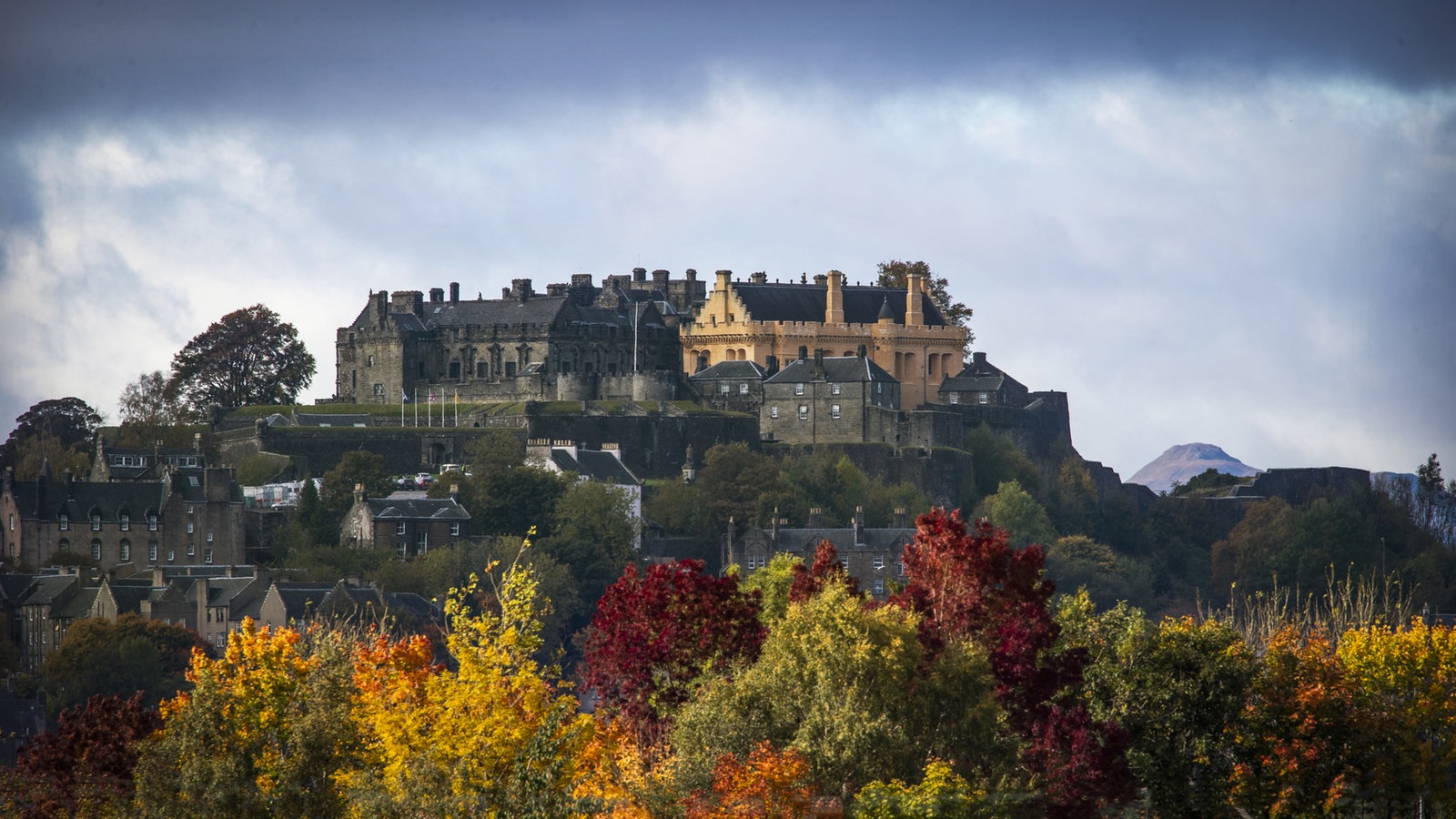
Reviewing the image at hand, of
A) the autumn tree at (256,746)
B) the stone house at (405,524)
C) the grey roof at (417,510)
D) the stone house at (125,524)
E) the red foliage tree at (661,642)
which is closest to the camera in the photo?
the autumn tree at (256,746)

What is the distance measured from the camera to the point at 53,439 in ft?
294

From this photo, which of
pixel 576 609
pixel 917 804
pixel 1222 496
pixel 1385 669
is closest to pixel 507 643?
pixel 917 804

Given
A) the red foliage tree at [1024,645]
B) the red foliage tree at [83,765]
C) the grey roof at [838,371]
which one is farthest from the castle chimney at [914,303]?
the red foliage tree at [83,765]

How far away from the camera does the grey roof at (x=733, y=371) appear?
96225mm

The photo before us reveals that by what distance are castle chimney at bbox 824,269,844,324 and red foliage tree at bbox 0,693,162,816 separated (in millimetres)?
64389

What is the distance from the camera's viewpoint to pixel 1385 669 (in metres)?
41.0

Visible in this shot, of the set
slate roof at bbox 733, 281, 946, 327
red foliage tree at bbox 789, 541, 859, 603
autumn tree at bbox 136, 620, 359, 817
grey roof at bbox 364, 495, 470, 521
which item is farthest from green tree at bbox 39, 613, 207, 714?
slate roof at bbox 733, 281, 946, 327

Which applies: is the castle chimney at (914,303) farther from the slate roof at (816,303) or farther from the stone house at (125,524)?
the stone house at (125,524)

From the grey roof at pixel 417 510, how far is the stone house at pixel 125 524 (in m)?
4.40

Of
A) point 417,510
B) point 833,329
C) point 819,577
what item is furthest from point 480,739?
point 833,329

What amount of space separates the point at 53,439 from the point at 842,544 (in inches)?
1088

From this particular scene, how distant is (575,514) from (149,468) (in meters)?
15.6

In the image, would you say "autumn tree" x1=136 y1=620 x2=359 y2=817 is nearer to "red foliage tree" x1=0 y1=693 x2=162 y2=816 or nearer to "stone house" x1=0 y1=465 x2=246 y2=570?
"red foliage tree" x1=0 y1=693 x2=162 y2=816

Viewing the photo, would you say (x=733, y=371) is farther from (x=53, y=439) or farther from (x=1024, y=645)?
(x=1024, y=645)
